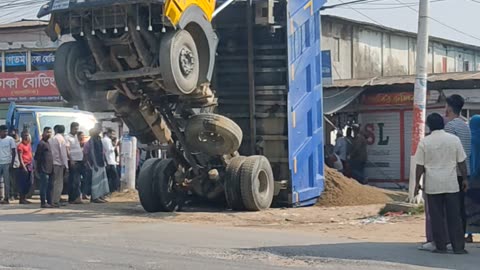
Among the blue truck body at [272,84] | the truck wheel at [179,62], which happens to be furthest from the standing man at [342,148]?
the truck wheel at [179,62]

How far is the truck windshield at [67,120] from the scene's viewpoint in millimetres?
20984

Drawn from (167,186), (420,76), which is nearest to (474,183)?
(420,76)

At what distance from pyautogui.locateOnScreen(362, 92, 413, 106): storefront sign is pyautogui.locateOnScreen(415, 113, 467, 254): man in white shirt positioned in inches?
541

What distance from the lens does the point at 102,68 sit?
1359 cm

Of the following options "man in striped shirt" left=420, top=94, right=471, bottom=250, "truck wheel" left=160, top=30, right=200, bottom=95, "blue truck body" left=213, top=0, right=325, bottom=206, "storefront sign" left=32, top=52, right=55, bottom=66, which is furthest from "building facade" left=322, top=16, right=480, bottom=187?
"storefront sign" left=32, top=52, right=55, bottom=66

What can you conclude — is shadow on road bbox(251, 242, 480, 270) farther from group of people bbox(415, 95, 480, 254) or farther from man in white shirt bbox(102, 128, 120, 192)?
man in white shirt bbox(102, 128, 120, 192)

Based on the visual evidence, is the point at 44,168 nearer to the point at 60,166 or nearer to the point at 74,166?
the point at 60,166

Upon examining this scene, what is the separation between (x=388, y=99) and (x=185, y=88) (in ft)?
38.5

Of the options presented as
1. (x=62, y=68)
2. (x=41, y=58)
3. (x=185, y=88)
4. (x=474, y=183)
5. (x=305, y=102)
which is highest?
(x=41, y=58)

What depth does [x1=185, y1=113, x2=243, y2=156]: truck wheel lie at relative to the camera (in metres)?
14.1

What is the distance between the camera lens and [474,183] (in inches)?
398

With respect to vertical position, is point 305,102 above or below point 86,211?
above

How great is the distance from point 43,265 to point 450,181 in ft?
15.0

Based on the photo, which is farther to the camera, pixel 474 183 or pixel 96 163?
pixel 96 163
